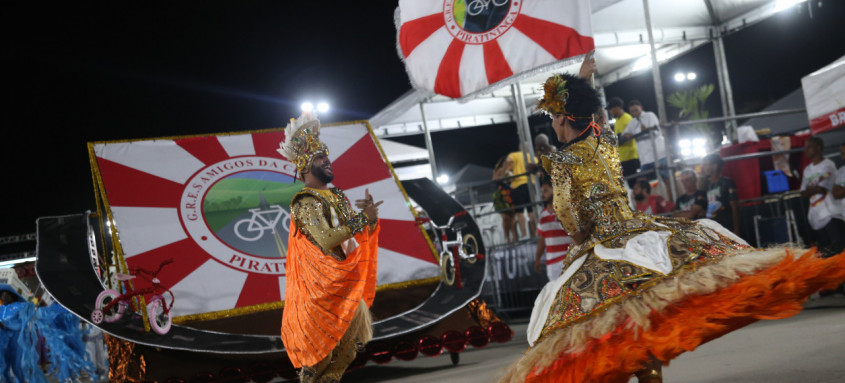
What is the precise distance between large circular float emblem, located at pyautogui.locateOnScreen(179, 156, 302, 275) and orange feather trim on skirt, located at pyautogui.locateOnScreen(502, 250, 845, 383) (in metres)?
3.66

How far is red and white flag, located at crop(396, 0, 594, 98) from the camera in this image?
4.93 meters

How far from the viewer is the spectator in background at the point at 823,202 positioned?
642 cm

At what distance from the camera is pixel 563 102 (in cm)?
299

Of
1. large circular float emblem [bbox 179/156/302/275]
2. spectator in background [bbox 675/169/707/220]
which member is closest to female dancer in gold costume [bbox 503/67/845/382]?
large circular float emblem [bbox 179/156/302/275]

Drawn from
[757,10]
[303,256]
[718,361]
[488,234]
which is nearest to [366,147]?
[303,256]

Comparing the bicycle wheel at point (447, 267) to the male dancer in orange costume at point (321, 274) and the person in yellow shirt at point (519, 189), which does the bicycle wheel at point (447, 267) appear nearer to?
the male dancer in orange costume at point (321, 274)

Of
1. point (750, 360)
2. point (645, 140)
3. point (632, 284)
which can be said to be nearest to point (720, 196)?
point (645, 140)

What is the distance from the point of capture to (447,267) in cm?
589

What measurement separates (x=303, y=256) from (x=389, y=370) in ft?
10.5

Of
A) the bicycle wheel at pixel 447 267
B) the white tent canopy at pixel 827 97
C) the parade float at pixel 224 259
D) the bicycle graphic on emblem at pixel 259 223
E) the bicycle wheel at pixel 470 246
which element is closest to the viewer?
the parade float at pixel 224 259

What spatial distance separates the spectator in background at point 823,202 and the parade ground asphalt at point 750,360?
0.61 m

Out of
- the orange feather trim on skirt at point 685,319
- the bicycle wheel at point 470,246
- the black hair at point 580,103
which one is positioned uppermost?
the black hair at point 580,103

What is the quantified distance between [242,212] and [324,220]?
2.14 m

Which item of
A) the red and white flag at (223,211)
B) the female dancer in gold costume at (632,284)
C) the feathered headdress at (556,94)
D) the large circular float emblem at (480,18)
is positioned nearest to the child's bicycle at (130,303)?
the red and white flag at (223,211)
